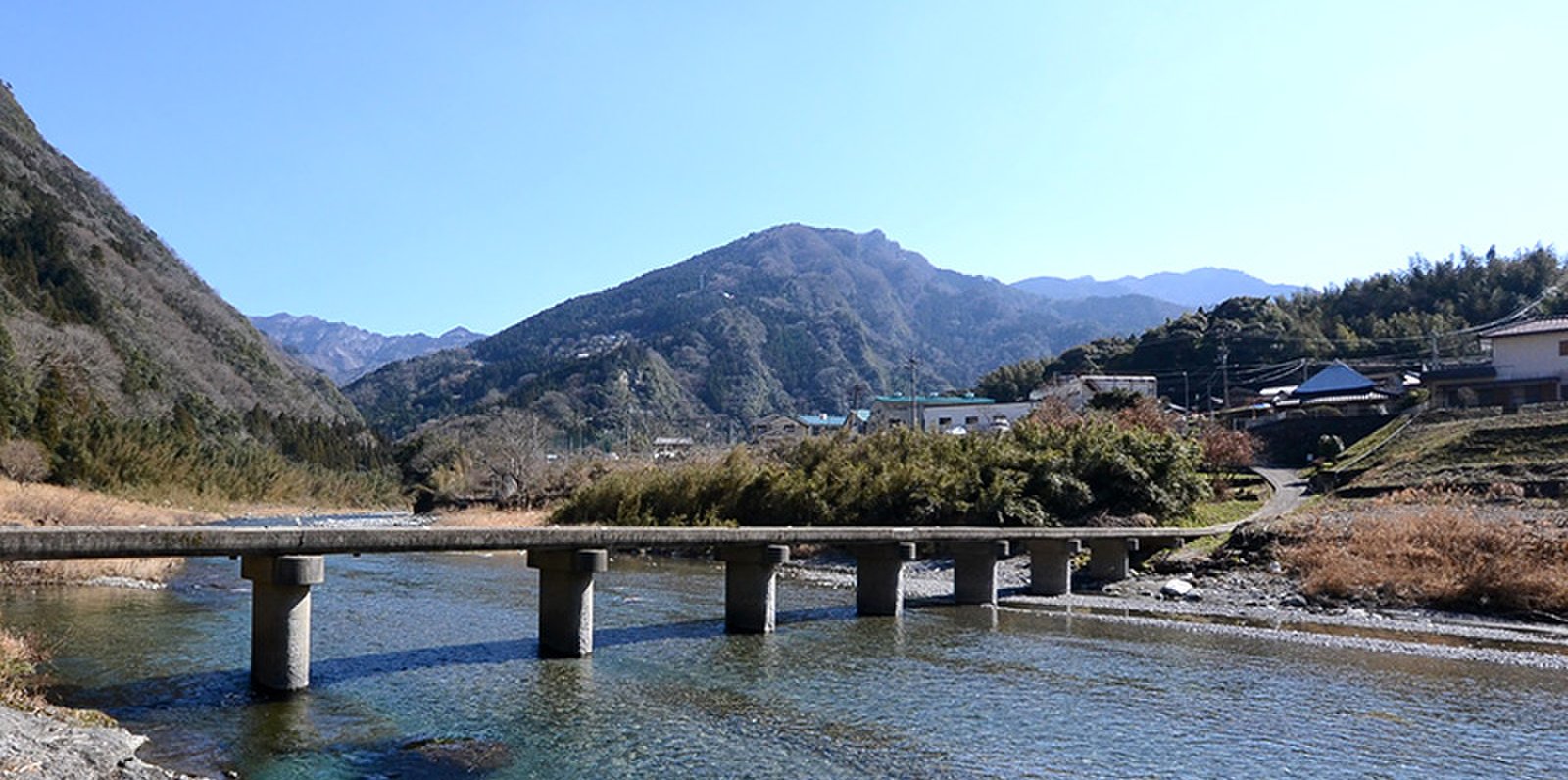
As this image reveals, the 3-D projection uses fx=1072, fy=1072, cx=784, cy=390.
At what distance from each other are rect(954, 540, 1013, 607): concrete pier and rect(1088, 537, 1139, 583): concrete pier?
16.2 feet

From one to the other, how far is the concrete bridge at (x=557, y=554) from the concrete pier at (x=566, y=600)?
2 cm

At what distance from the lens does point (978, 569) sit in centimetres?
2870

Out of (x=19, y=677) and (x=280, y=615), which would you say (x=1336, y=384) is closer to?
(x=280, y=615)

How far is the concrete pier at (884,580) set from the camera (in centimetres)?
2630

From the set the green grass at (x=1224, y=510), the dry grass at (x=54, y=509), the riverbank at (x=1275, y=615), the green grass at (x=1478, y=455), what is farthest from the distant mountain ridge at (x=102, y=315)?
the green grass at (x=1478, y=455)

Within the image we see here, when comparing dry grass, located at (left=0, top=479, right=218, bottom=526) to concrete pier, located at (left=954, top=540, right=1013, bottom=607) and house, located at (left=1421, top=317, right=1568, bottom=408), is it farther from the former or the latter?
house, located at (left=1421, top=317, right=1568, bottom=408)

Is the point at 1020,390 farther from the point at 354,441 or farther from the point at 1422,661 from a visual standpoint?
the point at 1422,661

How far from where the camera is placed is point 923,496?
40.1 m

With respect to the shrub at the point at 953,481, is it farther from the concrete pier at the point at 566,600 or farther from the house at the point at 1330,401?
the house at the point at 1330,401

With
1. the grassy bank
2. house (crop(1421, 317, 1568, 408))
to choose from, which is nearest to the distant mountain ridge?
the grassy bank

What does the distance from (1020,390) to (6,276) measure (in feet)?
302

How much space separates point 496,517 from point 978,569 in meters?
44.6

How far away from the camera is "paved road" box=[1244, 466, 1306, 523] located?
41.8 meters

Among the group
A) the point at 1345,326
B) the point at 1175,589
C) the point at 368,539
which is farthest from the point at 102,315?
the point at 1345,326
